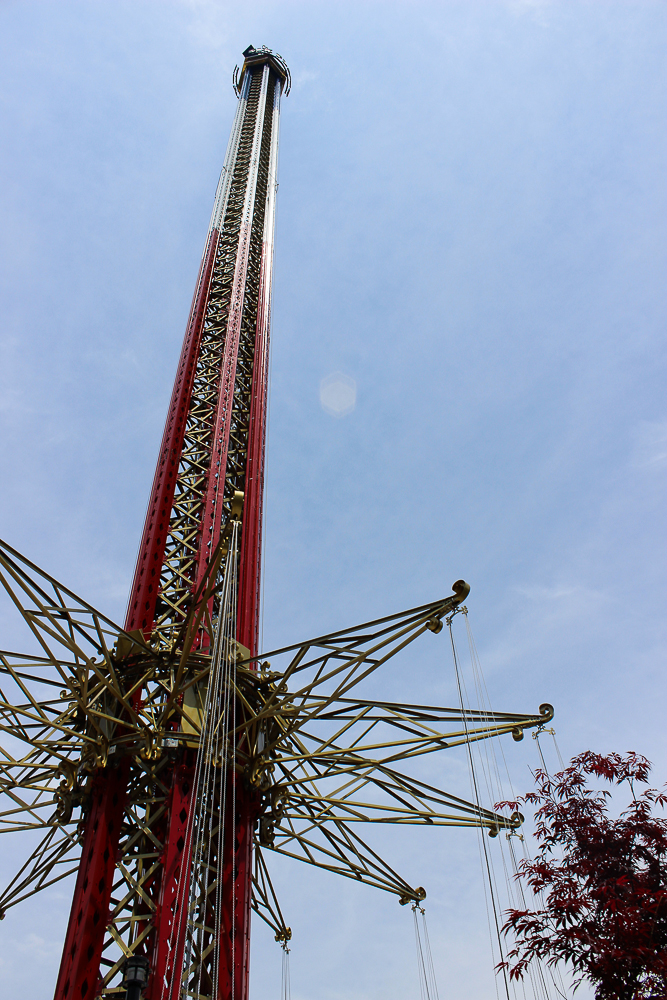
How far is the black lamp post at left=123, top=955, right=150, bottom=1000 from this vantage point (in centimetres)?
780

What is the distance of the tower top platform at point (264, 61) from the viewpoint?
3419cm

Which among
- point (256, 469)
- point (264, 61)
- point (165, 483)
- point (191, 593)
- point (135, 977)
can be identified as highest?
point (264, 61)

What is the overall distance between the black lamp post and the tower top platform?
35.6 meters

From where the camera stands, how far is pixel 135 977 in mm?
7965

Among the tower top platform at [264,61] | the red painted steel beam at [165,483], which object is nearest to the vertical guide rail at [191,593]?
the red painted steel beam at [165,483]

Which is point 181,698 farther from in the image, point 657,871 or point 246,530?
point 657,871

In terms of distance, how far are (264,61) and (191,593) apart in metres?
30.1

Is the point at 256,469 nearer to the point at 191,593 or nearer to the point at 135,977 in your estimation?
the point at 191,593

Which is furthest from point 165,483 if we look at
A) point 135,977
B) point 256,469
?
point 135,977

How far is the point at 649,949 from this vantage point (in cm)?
836

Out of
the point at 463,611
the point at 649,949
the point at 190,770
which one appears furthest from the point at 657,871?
the point at 190,770

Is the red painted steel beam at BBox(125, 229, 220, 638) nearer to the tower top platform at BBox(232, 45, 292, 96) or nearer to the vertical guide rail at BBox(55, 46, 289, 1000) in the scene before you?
the vertical guide rail at BBox(55, 46, 289, 1000)

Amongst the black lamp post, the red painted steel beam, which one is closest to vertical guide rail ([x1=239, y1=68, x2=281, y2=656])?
the red painted steel beam

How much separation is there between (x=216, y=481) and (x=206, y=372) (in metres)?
3.95
